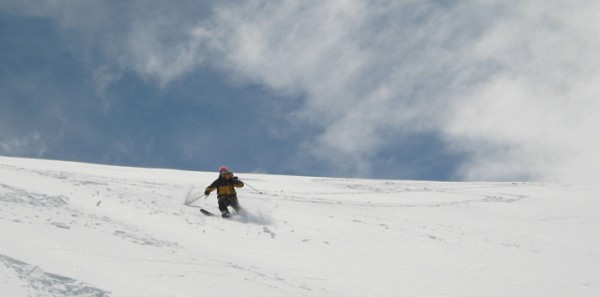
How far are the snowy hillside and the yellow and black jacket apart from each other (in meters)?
0.68

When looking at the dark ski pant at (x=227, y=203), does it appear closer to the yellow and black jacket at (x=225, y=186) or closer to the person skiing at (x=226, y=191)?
the person skiing at (x=226, y=191)

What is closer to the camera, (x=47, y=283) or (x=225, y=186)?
(x=47, y=283)

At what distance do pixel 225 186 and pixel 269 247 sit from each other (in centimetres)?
505

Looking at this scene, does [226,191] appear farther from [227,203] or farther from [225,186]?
[227,203]

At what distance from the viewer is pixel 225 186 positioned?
15.9 meters

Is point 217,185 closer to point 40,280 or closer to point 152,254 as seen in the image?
point 152,254

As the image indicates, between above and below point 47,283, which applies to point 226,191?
above

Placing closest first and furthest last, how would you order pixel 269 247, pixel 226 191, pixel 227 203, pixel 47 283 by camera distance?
1. pixel 47 283
2. pixel 269 247
3. pixel 227 203
4. pixel 226 191

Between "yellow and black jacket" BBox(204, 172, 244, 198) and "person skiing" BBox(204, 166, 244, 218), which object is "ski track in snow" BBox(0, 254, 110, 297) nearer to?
"person skiing" BBox(204, 166, 244, 218)

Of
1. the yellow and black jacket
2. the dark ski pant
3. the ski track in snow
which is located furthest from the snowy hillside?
the yellow and black jacket

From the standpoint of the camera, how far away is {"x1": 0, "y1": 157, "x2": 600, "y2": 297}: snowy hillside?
6841mm

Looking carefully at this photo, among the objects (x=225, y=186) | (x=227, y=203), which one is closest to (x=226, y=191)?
(x=225, y=186)

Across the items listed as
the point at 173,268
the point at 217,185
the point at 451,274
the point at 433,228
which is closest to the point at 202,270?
the point at 173,268

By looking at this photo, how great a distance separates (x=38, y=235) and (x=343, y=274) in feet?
17.3
